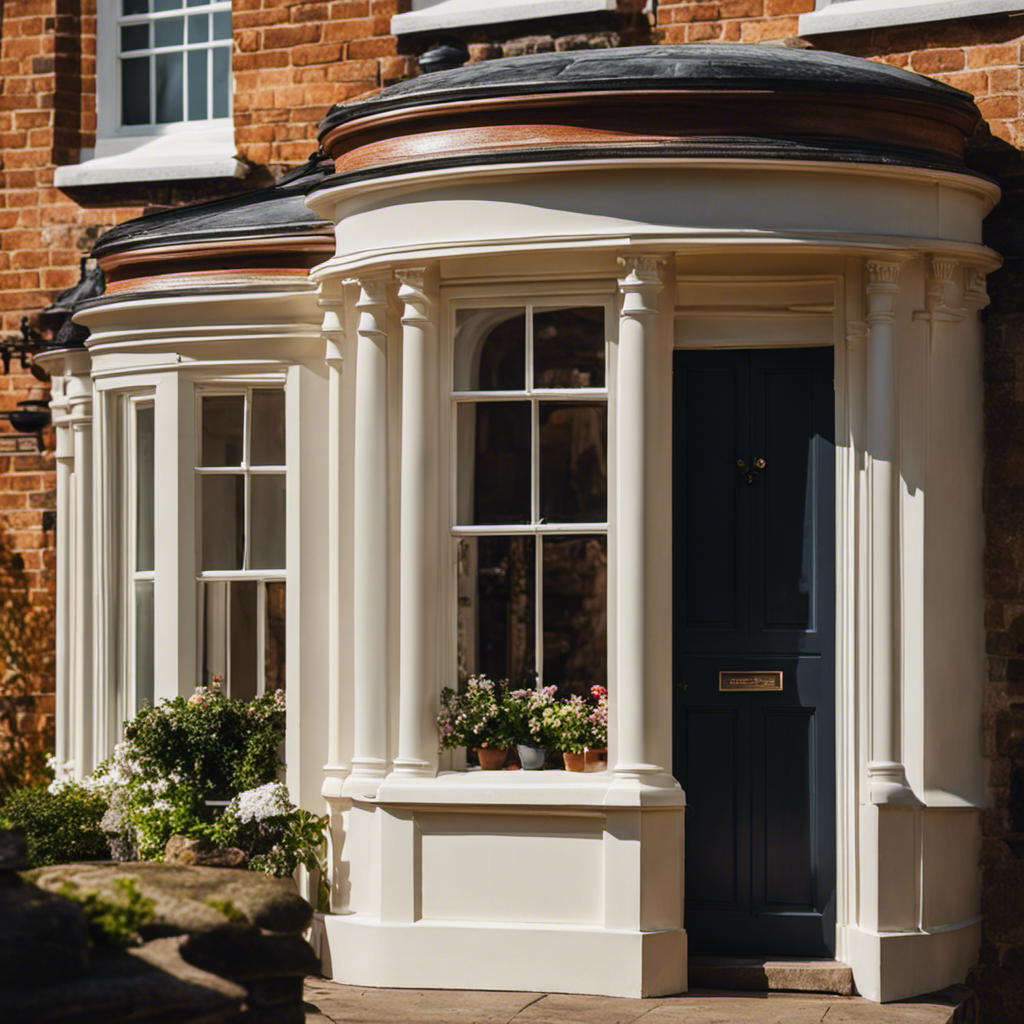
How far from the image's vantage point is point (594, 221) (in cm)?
651

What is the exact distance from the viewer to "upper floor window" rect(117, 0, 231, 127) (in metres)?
9.87

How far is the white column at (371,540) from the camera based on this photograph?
685 cm

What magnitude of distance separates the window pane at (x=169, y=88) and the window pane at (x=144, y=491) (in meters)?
2.87

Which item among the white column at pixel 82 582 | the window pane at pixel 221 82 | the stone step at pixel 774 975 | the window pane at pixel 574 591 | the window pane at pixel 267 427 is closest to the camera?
the stone step at pixel 774 975

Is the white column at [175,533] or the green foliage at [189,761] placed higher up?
the white column at [175,533]

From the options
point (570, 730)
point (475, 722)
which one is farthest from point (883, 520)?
point (475, 722)

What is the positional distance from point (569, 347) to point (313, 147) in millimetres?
3274

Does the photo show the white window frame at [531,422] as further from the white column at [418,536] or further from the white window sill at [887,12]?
the white window sill at [887,12]

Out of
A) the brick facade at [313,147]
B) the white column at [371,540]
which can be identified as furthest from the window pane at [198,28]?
the white column at [371,540]

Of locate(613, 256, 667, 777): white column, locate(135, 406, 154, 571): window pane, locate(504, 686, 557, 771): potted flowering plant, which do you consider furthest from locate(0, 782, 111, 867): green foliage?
locate(613, 256, 667, 777): white column

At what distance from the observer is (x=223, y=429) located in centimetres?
778

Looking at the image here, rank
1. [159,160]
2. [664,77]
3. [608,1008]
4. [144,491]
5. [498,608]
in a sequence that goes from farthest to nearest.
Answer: [159,160] → [144,491] → [498,608] → [664,77] → [608,1008]

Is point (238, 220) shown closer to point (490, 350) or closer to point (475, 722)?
point (490, 350)

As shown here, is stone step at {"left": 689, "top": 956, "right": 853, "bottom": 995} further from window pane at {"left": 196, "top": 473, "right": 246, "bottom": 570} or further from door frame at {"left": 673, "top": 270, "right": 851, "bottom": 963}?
window pane at {"left": 196, "top": 473, "right": 246, "bottom": 570}
